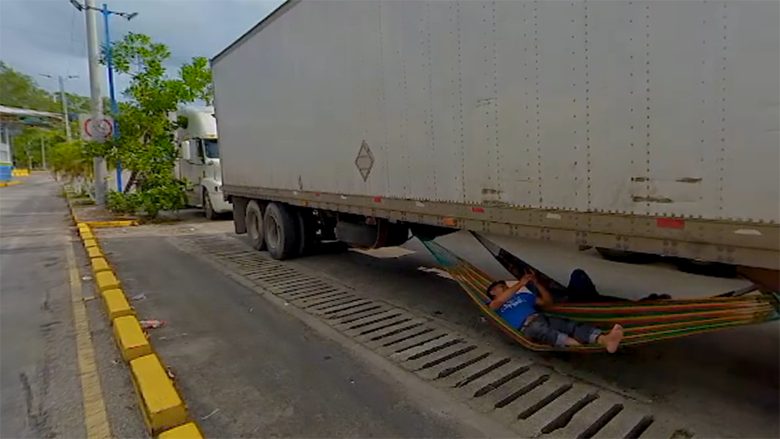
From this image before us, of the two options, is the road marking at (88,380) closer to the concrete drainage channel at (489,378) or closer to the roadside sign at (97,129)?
the concrete drainage channel at (489,378)

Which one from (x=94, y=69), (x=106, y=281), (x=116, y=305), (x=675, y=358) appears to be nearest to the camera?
(x=675, y=358)

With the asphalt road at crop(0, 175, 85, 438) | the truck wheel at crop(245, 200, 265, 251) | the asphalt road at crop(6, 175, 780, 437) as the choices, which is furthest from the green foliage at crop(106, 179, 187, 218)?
the asphalt road at crop(6, 175, 780, 437)

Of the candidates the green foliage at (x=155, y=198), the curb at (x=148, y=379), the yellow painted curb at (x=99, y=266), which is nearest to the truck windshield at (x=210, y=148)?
the green foliage at (x=155, y=198)

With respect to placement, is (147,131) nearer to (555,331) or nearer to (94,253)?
Answer: (94,253)

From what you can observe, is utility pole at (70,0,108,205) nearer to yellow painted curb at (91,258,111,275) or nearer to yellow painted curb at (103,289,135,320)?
yellow painted curb at (91,258,111,275)

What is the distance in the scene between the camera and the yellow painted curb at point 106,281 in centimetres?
612

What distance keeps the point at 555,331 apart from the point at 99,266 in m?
7.01

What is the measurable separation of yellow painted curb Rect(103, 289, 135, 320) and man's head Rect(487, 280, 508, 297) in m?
3.82

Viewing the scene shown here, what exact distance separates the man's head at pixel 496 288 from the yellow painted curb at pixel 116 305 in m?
3.82

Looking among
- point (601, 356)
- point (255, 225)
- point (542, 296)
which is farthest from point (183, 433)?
point (255, 225)

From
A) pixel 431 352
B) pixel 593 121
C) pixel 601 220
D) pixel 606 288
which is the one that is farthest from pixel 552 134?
pixel 431 352

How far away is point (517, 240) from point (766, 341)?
98.1 inches

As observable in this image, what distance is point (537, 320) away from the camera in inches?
149

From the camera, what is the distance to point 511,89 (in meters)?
3.50
